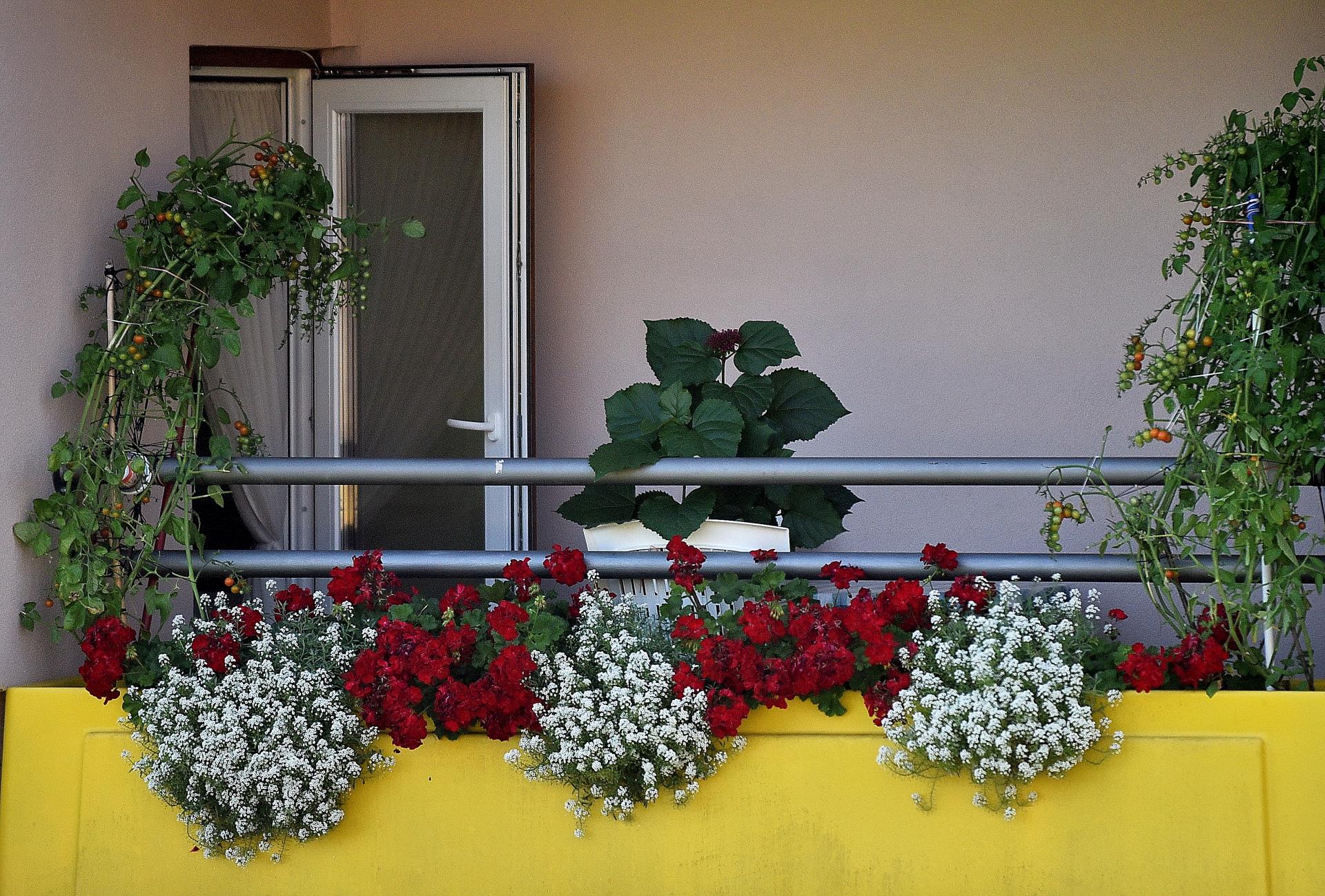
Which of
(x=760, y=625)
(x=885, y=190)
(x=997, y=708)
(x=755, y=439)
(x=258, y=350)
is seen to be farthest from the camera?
(x=885, y=190)

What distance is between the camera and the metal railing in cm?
253

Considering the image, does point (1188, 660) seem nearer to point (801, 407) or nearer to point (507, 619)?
point (801, 407)

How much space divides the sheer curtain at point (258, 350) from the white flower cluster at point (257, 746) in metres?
1.58

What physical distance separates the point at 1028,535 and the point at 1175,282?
39.7 inches

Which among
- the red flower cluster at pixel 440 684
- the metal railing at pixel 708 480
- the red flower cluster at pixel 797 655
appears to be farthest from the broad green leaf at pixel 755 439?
the red flower cluster at pixel 440 684

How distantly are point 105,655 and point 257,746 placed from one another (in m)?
0.36

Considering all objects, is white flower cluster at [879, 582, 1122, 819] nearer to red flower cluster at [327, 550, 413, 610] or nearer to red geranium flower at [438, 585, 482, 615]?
red geranium flower at [438, 585, 482, 615]

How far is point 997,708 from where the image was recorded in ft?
7.20

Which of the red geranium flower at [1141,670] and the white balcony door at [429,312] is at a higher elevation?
the white balcony door at [429,312]

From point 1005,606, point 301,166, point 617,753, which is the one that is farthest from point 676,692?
point 301,166

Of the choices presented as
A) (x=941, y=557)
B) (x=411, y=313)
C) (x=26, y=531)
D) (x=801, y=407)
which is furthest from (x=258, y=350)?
(x=941, y=557)

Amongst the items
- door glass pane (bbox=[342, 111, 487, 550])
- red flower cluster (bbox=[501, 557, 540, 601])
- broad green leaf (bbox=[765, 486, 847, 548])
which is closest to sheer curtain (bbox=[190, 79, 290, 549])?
door glass pane (bbox=[342, 111, 487, 550])

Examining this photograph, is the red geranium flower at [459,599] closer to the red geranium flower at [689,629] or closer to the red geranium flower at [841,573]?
the red geranium flower at [689,629]

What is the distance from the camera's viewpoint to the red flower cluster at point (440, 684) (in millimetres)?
2299
